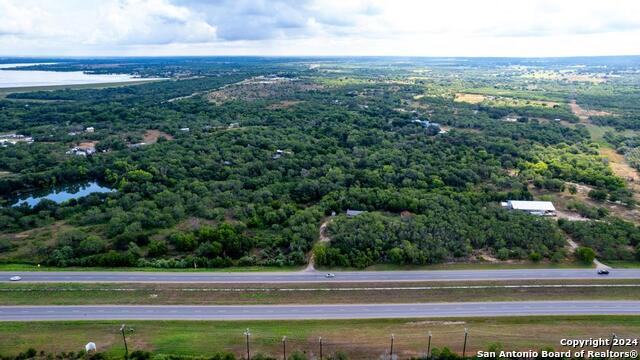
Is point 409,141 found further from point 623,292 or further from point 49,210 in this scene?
point 49,210

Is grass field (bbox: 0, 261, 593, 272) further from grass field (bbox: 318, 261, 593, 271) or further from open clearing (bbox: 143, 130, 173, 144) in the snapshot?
open clearing (bbox: 143, 130, 173, 144)

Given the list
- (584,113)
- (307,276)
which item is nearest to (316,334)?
(307,276)

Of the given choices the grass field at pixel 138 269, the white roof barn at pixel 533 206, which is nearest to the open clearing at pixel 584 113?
the white roof barn at pixel 533 206

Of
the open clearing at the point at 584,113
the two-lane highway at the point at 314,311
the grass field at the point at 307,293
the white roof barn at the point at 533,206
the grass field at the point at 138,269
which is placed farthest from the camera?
the open clearing at the point at 584,113

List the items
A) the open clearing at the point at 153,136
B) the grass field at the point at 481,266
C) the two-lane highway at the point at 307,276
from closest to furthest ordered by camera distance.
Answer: the two-lane highway at the point at 307,276 → the grass field at the point at 481,266 → the open clearing at the point at 153,136

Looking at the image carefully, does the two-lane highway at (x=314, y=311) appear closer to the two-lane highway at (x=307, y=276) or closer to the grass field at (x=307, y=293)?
the grass field at (x=307, y=293)

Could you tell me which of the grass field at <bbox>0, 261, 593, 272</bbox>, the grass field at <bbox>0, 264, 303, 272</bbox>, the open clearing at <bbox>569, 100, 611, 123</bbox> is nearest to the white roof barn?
the grass field at <bbox>0, 261, 593, 272</bbox>

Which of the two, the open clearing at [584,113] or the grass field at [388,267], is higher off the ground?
the open clearing at [584,113]
